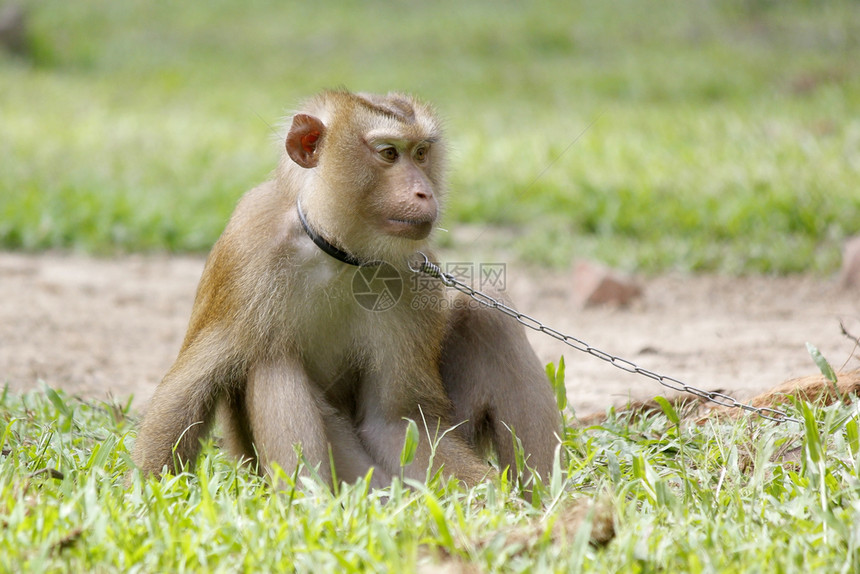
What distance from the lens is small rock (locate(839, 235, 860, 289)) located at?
6.69 m

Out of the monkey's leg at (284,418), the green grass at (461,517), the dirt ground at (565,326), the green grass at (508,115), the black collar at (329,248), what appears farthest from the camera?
the green grass at (508,115)

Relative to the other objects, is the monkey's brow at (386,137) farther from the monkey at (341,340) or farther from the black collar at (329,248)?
the black collar at (329,248)

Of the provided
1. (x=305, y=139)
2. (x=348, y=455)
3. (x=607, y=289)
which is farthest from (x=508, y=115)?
(x=348, y=455)

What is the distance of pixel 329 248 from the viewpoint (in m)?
3.47

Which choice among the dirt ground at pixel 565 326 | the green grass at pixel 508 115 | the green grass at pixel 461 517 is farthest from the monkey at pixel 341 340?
the dirt ground at pixel 565 326

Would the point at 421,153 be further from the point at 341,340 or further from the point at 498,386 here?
the point at 498,386

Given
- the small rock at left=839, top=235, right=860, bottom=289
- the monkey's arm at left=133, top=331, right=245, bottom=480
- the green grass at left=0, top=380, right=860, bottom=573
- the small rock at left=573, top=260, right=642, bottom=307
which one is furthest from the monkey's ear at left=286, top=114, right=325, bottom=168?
the small rock at left=839, top=235, right=860, bottom=289

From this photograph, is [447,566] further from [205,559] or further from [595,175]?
[595,175]

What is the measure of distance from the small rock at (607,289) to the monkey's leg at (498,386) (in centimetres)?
315

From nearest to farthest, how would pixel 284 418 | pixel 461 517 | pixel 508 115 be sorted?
pixel 461 517 → pixel 284 418 → pixel 508 115

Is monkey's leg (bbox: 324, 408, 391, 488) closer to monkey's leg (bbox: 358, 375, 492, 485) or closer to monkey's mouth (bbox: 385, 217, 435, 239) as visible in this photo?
monkey's leg (bbox: 358, 375, 492, 485)

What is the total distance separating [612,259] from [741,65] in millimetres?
8065

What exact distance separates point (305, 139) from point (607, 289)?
3.68 m

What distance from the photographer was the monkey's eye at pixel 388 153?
3.44 meters
